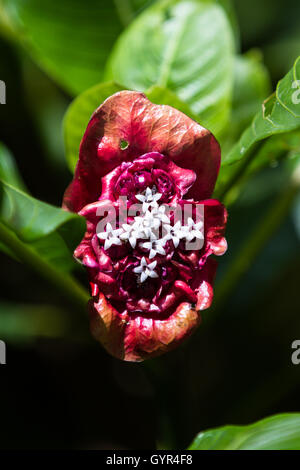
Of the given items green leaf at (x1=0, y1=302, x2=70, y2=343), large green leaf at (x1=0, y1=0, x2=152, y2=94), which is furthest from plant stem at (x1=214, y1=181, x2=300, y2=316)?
green leaf at (x1=0, y1=302, x2=70, y2=343)

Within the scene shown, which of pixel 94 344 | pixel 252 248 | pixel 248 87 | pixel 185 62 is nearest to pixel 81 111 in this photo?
pixel 185 62

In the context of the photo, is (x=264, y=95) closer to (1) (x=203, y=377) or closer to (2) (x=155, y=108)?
(2) (x=155, y=108)

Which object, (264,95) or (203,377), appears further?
(203,377)

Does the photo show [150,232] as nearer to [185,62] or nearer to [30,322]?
[185,62]

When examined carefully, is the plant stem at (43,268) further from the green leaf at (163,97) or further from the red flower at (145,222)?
the green leaf at (163,97)
